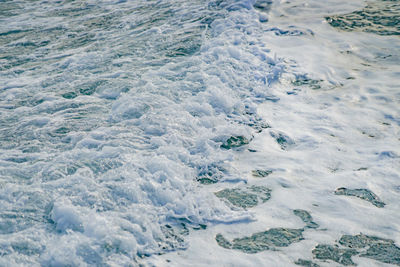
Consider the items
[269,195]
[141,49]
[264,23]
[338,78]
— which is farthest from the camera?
[264,23]

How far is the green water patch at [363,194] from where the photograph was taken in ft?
11.2

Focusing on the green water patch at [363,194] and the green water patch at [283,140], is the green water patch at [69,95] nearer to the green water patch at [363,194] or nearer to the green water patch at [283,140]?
the green water patch at [283,140]

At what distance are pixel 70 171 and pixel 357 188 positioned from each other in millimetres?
2662

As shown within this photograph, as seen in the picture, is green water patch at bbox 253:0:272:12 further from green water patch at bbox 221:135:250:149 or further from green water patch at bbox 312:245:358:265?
green water patch at bbox 312:245:358:265

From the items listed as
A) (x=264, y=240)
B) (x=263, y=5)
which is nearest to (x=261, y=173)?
(x=264, y=240)

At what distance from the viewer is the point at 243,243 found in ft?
9.76

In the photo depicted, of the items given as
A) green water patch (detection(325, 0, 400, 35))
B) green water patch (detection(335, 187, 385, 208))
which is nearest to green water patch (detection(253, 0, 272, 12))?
green water patch (detection(325, 0, 400, 35))

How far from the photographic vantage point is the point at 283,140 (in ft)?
14.4

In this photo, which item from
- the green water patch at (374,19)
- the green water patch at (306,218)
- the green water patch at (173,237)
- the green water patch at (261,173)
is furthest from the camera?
the green water patch at (374,19)

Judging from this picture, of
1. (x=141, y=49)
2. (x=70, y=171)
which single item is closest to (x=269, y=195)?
(x=70, y=171)

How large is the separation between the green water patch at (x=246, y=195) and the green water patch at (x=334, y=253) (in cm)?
69

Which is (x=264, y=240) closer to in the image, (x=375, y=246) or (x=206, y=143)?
(x=375, y=246)

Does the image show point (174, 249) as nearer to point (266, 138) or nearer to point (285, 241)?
point (285, 241)

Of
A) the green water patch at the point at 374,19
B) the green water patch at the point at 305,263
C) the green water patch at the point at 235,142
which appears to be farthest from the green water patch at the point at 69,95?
the green water patch at the point at 374,19
